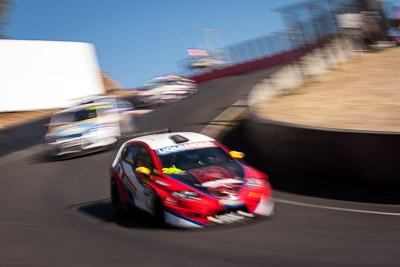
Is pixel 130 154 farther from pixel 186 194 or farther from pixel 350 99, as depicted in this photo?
pixel 350 99

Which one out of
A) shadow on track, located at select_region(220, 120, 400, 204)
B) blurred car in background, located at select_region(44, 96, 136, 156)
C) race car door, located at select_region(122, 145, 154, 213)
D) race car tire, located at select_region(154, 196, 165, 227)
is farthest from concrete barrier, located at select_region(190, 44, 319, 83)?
Answer: race car tire, located at select_region(154, 196, 165, 227)

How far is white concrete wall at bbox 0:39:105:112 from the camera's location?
31188 millimetres

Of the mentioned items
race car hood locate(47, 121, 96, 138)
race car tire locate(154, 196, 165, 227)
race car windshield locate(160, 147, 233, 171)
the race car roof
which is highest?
the race car roof

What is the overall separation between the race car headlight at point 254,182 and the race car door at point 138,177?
4.64 feet

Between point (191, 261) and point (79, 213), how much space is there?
498cm

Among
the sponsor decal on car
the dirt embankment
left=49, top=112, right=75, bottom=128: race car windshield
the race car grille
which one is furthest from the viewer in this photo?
left=49, top=112, right=75, bottom=128: race car windshield

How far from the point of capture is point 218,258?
6938 millimetres

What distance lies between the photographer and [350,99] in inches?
707

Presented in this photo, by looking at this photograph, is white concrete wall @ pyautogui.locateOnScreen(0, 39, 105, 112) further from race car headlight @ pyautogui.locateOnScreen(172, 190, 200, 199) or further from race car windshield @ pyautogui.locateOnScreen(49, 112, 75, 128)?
race car headlight @ pyautogui.locateOnScreen(172, 190, 200, 199)

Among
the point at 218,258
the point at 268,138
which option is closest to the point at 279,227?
the point at 218,258

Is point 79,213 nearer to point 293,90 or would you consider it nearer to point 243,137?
point 243,137

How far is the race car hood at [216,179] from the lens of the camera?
8.69m

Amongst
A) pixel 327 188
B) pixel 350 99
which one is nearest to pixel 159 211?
pixel 327 188

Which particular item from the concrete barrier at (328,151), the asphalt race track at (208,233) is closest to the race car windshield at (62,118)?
the asphalt race track at (208,233)
